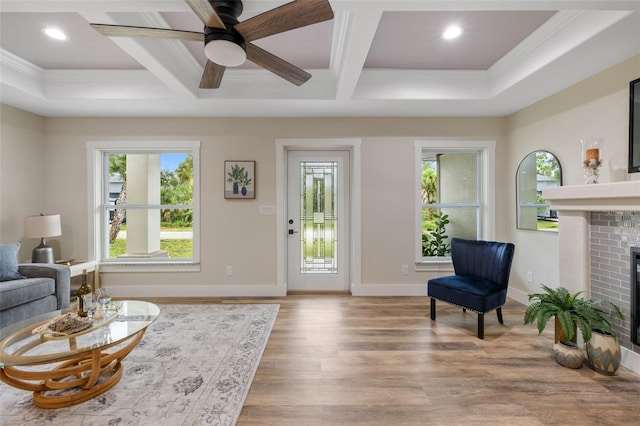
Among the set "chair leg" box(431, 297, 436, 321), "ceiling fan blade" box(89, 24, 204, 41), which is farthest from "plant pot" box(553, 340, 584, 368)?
"ceiling fan blade" box(89, 24, 204, 41)

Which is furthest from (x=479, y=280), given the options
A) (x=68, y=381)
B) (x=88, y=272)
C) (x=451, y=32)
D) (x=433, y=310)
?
(x=88, y=272)

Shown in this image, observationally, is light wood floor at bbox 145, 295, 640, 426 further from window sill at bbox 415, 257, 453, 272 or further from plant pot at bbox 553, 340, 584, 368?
window sill at bbox 415, 257, 453, 272

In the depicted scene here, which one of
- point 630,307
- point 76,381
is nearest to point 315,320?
point 76,381

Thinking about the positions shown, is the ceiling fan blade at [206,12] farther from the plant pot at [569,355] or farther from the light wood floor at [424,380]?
the plant pot at [569,355]

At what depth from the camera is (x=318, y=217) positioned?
13.8 feet

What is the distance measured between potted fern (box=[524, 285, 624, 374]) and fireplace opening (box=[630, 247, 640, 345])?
0.09m

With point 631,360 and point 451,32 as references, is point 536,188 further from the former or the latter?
point 451,32

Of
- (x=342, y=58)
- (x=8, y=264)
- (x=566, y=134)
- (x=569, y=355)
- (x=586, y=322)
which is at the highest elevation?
(x=342, y=58)

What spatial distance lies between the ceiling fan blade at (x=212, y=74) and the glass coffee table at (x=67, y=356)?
1907 mm

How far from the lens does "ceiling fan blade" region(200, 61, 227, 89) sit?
2.12 meters

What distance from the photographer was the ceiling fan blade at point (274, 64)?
1890 mm

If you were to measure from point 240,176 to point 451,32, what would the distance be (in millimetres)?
2878

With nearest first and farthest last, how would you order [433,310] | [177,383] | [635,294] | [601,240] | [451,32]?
1. [177,383]
2. [635,294]
3. [601,240]
4. [451,32]
5. [433,310]

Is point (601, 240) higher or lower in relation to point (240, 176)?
lower
